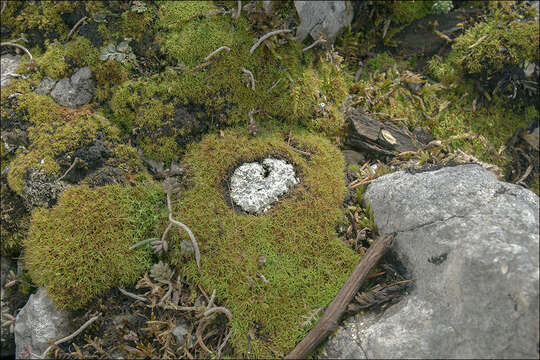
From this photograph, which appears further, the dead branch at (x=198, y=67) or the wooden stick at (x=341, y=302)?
the dead branch at (x=198, y=67)

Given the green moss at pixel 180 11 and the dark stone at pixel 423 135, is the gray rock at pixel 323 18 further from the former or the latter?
the dark stone at pixel 423 135

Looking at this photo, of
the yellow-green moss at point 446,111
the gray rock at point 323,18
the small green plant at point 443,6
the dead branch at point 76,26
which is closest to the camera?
the dead branch at point 76,26

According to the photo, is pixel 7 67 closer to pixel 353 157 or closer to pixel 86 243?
pixel 86 243

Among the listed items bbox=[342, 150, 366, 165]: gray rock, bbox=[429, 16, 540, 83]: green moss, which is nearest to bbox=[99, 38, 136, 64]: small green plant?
bbox=[342, 150, 366, 165]: gray rock

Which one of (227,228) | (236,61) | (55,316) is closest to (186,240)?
(227,228)

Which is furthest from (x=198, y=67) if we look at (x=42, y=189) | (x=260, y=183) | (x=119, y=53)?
(x=42, y=189)

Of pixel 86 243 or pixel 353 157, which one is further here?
pixel 353 157

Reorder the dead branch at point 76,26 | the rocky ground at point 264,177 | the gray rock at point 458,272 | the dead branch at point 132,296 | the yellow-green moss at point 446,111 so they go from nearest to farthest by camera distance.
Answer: the gray rock at point 458,272 < the rocky ground at point 264,177 < the dead branch at point 132,296 < the dead branch at point 76,26 < the yellow-green moss at point 446,111

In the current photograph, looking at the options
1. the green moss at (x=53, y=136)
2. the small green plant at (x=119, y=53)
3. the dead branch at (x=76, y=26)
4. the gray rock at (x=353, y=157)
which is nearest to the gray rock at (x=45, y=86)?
the green moss at (x=53, y=136)

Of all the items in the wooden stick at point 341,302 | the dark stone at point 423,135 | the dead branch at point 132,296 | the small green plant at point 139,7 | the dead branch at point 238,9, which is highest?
the dead branch at point 238,9
